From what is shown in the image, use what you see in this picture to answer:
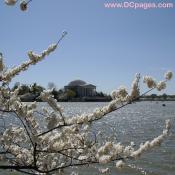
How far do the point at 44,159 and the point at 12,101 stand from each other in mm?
2245

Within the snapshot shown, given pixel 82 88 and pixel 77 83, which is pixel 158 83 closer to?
pixel 82 88

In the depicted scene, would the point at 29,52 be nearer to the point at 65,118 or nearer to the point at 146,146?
the point at 65,118

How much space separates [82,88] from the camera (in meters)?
172

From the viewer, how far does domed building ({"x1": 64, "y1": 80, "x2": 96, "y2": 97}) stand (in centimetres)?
17210

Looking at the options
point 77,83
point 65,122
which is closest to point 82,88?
point 77,83

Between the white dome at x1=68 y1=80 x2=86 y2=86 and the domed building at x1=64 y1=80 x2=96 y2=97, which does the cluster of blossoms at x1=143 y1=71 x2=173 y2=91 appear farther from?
the white dome at x1=68 y1=80 x2=86 y2=86

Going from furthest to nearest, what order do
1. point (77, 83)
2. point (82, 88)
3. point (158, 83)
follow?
point (77, 83) < point (82, 88) < point (158, 83)

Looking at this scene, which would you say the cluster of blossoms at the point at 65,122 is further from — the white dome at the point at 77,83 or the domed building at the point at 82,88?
the white dome at the point at 77,83

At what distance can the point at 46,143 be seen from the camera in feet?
18.5

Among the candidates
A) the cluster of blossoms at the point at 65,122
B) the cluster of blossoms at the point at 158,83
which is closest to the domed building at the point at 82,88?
the cluster of blossoms at the point at 65,122

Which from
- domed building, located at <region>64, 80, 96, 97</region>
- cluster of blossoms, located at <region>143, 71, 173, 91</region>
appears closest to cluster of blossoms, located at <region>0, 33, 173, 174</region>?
cluster of blossoms, located at <region>143, 71, 173, 91</region>

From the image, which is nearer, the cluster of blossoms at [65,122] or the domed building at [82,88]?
the cluster of blossoms at [65,122]

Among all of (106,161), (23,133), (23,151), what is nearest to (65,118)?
(106,161)

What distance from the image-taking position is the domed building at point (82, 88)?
565ft
